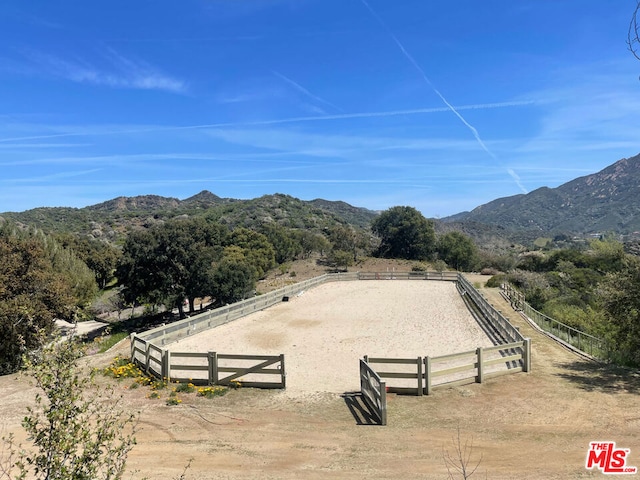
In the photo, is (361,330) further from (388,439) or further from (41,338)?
(41,338)

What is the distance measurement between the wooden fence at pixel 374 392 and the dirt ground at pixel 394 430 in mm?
336

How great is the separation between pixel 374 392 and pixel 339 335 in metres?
8.73

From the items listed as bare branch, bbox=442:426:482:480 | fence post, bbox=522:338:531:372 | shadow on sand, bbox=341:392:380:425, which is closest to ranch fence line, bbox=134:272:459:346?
shadow on sand, bbox=341:392:380:425

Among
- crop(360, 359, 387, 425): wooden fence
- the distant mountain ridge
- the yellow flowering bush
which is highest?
the distant mountain ridge

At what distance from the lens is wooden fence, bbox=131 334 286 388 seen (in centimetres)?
1093

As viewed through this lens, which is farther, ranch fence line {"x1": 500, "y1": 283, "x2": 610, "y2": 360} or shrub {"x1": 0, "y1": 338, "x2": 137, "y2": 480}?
ranch fence line {"x1": 500, "y1": 283, "x2": 610, "y2": 360}

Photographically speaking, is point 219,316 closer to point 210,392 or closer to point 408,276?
point 210,392

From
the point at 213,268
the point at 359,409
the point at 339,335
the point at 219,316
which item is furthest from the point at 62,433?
the point at 213,268

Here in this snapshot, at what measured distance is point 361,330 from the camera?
741 inches

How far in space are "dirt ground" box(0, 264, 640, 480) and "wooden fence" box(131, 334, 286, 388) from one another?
0.51m

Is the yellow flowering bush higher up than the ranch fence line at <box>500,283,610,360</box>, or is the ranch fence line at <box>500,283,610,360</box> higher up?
the yellow flowering bush

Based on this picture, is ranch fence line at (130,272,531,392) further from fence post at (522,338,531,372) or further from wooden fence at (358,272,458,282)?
wooden fence at (358,272,458,282)

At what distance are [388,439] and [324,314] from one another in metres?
15.2

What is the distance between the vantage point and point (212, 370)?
11.1 meters
